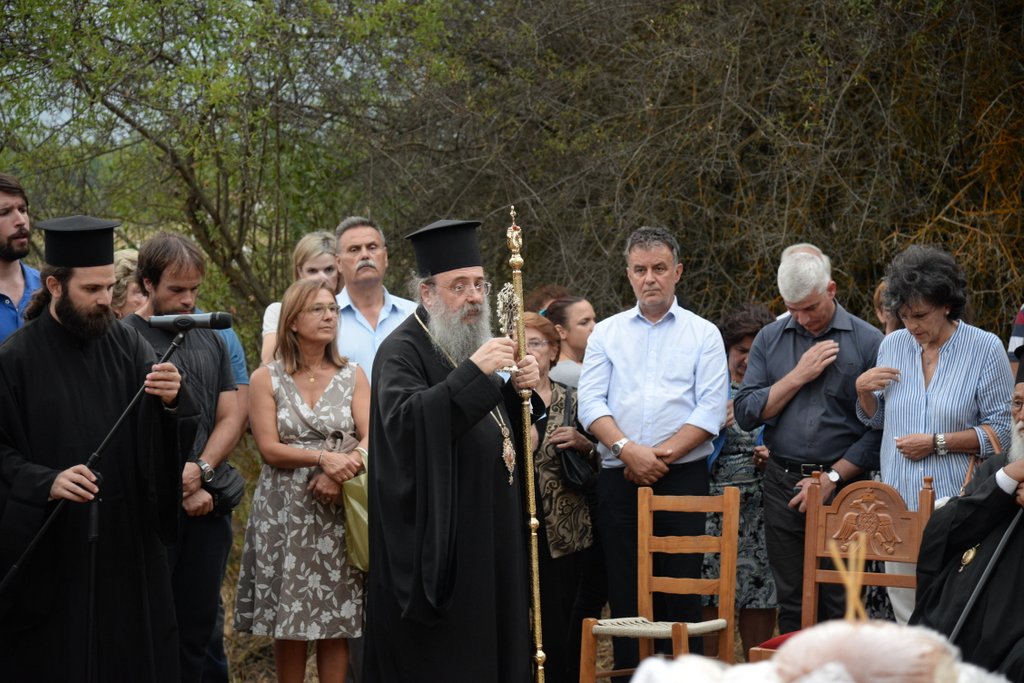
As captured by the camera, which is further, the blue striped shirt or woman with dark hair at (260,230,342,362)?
woman with dark hair at (260,230,342,362)

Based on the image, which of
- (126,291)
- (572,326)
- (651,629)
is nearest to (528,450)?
(651,629)

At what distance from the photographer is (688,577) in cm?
600

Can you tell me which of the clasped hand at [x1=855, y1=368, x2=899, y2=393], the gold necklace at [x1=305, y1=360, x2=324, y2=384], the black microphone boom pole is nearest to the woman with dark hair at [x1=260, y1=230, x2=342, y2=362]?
the gold necklace at [x1=305, y1=360, x2=324, y2=384]

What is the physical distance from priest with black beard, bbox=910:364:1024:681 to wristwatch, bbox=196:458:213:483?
3138mm

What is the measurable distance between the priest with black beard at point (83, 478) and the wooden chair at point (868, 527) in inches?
105

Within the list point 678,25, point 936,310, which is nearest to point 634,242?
point 936,310

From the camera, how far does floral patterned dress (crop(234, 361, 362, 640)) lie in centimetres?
578

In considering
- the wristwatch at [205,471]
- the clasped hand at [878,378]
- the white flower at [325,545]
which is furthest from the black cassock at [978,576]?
the wristwatch at [205,471]

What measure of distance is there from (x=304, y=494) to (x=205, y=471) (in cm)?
48

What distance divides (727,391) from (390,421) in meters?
2.12

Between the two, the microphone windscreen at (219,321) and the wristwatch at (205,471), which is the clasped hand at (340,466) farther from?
the microphone windscreen at (219,321)

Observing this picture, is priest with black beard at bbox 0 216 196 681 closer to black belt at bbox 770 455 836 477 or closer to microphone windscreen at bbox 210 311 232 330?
microphone windscreen at bbox 210 311 232 330

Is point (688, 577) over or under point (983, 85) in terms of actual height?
under

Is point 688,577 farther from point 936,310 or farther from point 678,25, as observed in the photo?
point 678,25
